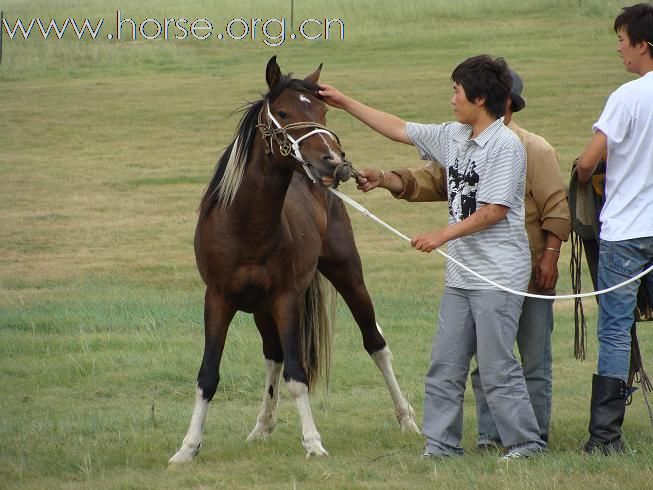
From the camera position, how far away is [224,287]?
5.84m

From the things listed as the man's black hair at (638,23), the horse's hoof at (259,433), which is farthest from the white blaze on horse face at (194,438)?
the man's black hair at (638,23)

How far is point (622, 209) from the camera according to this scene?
5258mm

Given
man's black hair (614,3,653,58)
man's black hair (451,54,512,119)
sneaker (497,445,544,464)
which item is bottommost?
sneaker (497,445,544,464)

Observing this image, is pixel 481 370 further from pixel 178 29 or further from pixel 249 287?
pixel 178 29

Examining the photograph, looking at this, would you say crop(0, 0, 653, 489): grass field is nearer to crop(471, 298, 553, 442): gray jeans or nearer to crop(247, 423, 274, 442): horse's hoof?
crop(247, 423, 274, 442): horse's hoof

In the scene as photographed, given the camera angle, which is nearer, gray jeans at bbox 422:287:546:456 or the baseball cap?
gray jeans at bbox 422:287:546:456

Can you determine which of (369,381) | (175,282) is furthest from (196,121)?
(369,381)

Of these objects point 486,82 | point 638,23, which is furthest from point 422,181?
point 638,23

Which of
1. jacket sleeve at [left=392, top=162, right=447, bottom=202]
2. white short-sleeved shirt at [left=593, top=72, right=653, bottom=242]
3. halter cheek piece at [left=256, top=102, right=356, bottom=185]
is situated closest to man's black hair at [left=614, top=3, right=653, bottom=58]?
white short-sleeved shirt at [left=593, top=72, right=653, bottom=242]

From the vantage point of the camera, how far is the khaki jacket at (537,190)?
559cm

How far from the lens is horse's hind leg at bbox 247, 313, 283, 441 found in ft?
21.5

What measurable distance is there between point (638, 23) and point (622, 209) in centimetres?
87

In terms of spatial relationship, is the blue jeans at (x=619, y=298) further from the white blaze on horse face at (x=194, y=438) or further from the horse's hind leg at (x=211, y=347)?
the white blaze on horse face at (x=194, y=438)

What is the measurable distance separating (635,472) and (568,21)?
3672 centimetres
